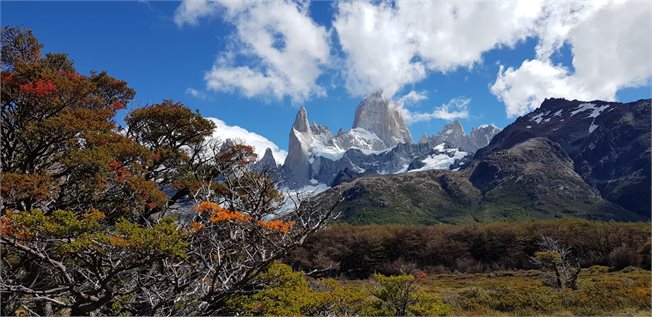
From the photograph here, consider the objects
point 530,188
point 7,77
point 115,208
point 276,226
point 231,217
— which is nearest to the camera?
point 231,217

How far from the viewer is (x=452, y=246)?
65688 millimetres

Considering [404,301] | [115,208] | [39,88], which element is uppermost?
[39,88]

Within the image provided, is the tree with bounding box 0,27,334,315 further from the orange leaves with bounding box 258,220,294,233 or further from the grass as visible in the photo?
the grass

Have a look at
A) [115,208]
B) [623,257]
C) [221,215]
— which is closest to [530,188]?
[623,257]

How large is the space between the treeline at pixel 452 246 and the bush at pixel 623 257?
4017 mm

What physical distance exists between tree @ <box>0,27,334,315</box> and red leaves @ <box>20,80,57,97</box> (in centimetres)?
3

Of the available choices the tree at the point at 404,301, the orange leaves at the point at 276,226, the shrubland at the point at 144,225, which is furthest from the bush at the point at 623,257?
the orange leaves at the point at 276,226

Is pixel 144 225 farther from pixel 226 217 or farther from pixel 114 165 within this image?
pixel 226 217

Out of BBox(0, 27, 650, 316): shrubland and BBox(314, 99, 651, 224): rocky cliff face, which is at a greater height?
BBox(314, 99, 651, 224): rocky cliff face

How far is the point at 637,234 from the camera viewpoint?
180ft

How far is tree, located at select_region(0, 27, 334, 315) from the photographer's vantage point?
902 cm

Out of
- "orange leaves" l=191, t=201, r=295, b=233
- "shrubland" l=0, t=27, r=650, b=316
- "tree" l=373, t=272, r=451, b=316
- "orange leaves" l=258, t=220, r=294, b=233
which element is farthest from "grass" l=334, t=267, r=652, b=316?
"orange leaves" l=191, t=201, r=295, b=233

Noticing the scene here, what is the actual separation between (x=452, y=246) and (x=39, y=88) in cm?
6110

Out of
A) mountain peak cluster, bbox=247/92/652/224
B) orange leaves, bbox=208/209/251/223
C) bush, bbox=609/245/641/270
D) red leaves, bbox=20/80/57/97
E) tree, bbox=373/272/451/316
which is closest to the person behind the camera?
orange leaves, bbox=208/209/251/223
